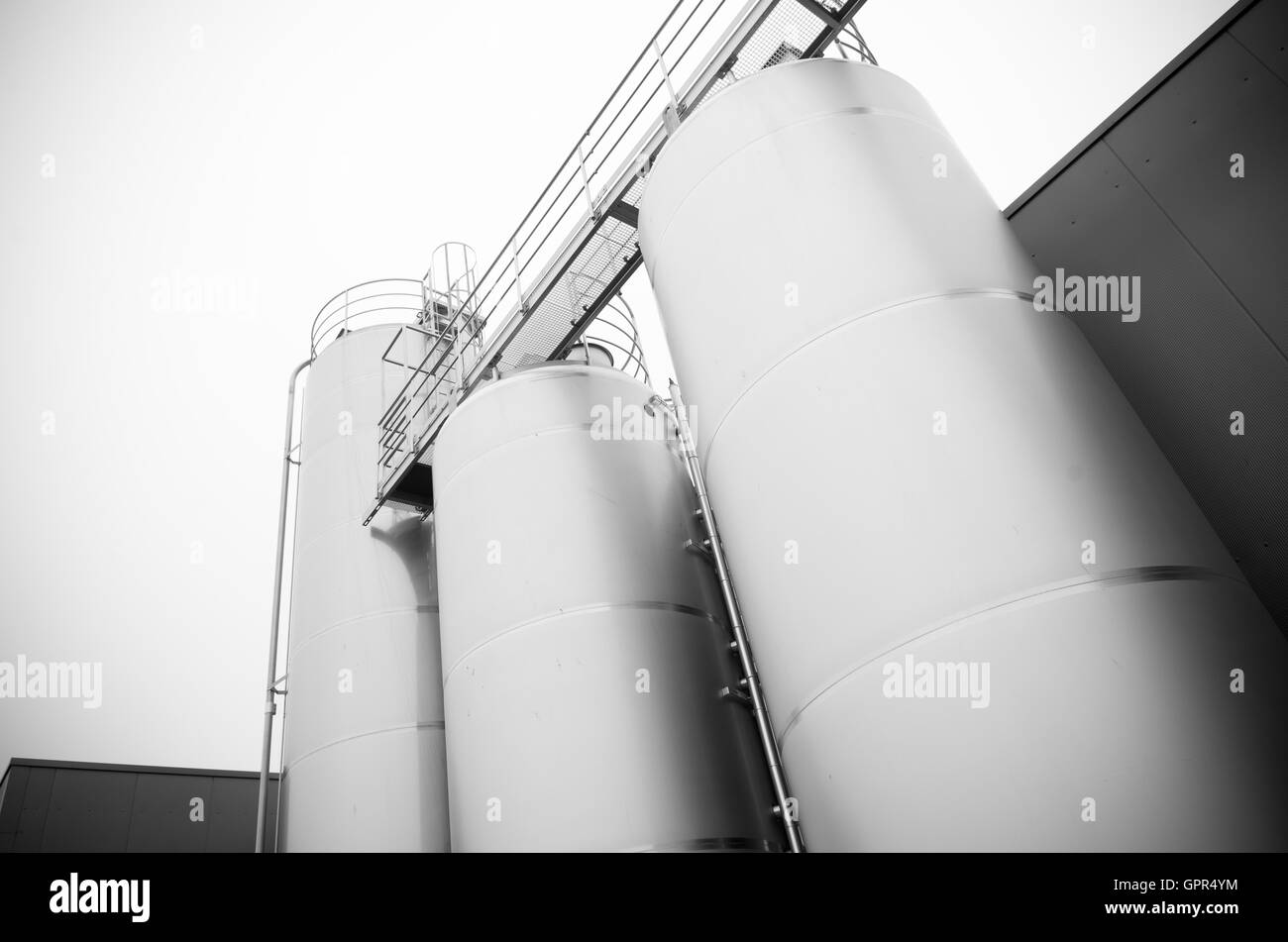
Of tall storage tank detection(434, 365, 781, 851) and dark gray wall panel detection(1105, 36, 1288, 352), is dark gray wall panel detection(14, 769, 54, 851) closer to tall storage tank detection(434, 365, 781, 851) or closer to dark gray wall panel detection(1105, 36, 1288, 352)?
tall storage tank detection(434, 365, 781, 851)

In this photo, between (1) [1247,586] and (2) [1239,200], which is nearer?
(1) [1247,586]

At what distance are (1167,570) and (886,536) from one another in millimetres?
1355

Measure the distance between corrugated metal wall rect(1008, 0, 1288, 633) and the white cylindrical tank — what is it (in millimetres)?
8728

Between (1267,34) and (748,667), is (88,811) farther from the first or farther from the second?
(1267,34)

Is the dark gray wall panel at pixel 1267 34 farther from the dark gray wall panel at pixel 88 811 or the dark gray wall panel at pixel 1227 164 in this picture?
the dark gray wall panel at pixel 88 811

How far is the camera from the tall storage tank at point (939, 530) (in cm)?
354

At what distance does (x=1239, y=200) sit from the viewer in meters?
5.30

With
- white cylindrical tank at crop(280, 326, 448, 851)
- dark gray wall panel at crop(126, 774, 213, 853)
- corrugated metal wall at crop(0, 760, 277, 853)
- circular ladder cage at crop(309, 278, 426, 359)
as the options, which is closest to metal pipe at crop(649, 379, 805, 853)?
white cylindrical tank at crop(280, 326, 448, 851)

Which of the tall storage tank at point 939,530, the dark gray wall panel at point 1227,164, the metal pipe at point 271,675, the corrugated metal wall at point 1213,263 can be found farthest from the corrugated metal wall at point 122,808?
the dark gray wall panel at point 1227,164

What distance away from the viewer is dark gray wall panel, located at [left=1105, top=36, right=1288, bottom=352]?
5102mm

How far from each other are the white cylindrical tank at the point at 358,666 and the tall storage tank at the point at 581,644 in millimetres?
2330

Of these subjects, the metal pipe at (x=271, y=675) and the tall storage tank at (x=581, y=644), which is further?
the metal pipe at (x=271, y=675)

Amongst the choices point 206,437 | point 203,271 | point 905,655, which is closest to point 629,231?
point 905,655
